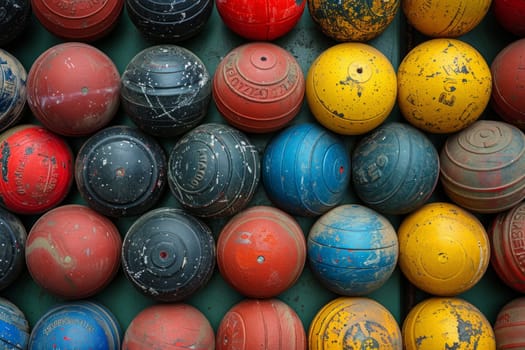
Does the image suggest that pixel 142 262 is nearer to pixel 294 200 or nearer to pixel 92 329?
pixel 92 329

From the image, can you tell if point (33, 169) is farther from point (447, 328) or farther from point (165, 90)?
point (447, 328)

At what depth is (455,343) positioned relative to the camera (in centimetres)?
309

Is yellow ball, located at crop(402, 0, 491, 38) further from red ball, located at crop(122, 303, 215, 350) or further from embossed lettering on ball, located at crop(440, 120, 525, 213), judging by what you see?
red ball, located at crop(122, 303, 215, 350)

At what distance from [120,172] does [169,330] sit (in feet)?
3.11

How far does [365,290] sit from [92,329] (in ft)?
5.34

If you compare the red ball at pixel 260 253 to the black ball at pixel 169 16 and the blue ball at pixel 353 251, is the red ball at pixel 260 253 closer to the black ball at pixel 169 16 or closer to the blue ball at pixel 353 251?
the blue ball at pixel 353 251

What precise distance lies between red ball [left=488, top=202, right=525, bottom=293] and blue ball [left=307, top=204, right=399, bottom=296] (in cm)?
Answer: 68

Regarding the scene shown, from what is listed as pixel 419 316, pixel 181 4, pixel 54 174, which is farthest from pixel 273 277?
pixel 181 4

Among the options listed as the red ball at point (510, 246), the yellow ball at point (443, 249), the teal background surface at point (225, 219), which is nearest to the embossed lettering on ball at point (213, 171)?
the teal background surface at point (225, 219)

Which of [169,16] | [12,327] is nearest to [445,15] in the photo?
[169,16]

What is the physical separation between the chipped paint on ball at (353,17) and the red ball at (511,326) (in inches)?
75.5

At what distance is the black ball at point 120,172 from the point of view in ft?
10.2

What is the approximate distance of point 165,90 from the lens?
307cm

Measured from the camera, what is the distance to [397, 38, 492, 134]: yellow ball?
314 cm
